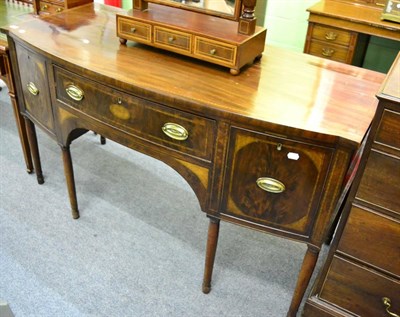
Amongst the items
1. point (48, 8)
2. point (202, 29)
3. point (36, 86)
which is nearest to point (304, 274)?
point (202, 29)

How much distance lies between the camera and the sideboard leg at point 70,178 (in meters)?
1.71

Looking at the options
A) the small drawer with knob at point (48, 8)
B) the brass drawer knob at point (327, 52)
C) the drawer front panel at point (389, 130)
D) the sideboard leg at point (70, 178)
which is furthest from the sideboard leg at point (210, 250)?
the brass drawer knob at point (327, 52)

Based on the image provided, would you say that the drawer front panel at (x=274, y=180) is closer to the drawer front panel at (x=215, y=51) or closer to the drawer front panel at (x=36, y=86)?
the drawer front panel at (x=215, y=51)

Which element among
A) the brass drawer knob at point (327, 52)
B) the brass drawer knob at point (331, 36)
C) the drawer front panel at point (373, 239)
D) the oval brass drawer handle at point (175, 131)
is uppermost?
the oval brass drawer handle at point (175, 131)

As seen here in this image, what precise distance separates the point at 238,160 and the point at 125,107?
0.40 metres

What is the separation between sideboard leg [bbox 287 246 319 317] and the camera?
129cm

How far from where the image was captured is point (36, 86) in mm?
1617

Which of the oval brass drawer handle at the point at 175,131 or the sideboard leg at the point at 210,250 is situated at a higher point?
the oval brass drawer handle at the point at 175,131

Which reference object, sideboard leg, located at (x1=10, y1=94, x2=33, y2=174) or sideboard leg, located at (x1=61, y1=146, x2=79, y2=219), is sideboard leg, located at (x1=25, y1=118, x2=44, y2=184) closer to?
sideboard leg, located at (x1=10, y1=94, x2=33, y2=174)

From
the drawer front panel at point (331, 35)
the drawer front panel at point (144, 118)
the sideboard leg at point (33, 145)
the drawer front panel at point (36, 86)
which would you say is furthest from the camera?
the drawer front panel at point (331, 35)

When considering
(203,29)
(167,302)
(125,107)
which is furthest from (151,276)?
(203,29)

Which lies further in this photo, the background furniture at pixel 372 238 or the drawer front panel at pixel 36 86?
the drawer front panel at pixel 36 86

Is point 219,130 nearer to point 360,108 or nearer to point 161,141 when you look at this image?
point 161,141

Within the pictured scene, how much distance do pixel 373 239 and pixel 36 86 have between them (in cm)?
132
